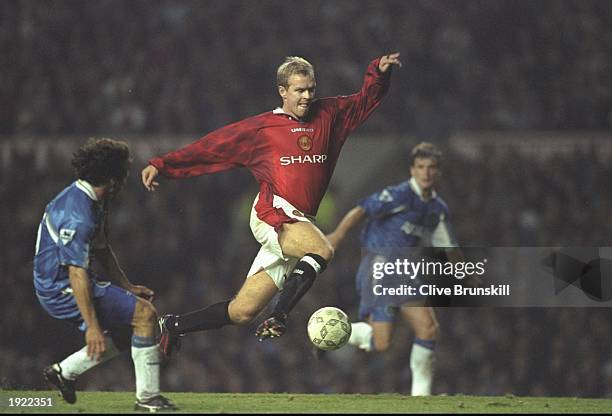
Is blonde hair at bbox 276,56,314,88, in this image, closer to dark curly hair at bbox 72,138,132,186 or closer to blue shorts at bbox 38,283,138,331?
dark curly hair at bbox 72,138,132,186

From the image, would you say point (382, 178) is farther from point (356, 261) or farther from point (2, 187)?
point (2, 187)

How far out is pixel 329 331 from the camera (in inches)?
359

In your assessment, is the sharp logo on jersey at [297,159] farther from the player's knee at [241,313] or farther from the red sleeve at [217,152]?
the player's knee at [241,313]

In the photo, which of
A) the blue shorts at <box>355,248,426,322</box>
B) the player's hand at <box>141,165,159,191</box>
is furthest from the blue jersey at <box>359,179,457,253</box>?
the player's hand at <box>141,165,159,191</box>

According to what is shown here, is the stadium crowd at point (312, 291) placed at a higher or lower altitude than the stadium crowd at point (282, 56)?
lower

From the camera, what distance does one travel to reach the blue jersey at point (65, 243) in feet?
25.4

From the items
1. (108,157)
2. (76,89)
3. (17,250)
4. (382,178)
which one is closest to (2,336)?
(17,250)

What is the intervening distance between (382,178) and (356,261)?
3.70 feet

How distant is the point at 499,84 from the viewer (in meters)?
16.9

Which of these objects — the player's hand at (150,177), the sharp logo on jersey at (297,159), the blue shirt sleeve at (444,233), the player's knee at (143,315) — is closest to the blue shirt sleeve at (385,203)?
the blue shirt sleeve at (444,233)

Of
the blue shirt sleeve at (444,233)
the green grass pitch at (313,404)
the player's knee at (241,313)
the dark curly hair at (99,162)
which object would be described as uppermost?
the blue shirt sleeve at (444,233)

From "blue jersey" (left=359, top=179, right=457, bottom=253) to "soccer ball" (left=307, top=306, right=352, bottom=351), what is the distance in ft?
7.52

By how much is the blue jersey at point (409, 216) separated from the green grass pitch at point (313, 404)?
79.7 inches

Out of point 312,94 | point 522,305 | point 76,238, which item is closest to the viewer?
point 76,238
